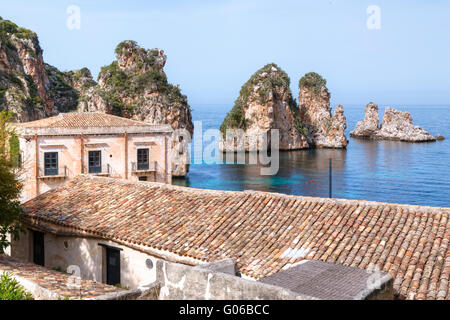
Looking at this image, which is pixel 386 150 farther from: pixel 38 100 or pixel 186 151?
pixel 38 100

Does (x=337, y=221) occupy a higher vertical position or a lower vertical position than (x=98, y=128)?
lower

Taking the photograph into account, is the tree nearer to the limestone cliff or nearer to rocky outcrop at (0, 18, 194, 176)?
the limestone cliff

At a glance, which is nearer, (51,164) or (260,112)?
(51,164)

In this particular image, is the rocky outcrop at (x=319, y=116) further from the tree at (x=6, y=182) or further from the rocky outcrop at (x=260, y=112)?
the tree at (x=6, y=182)

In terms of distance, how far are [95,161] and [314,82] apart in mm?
105387

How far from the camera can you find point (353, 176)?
264ft

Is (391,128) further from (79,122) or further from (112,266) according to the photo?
(112,266)

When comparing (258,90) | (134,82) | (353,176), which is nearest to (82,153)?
(134,82)

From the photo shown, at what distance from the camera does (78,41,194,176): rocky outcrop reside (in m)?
67.5

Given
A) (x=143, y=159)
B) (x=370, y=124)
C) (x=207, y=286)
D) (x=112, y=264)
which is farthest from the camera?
(x=370, y=124)

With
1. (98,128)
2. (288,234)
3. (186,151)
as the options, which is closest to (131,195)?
(288,234)

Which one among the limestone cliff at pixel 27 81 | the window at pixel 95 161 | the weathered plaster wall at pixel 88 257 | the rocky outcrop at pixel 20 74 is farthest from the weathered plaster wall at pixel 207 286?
the limestone cliff at pixel 27 81
